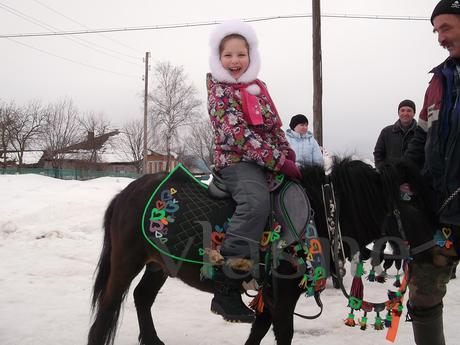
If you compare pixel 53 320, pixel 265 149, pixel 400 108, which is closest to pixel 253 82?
pixel 265 149

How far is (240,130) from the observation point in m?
2.54

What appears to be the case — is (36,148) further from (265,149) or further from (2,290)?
(265,149)

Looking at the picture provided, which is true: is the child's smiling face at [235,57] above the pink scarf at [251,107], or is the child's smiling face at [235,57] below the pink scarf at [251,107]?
above

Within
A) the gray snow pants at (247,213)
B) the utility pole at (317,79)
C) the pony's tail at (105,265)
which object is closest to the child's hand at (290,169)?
the gray snow pants at (247,213)

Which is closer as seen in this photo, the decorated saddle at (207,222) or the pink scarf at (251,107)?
the decorated saddle at (207,222)

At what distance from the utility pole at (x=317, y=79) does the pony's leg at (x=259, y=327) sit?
5.92 metres

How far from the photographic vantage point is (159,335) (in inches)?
147

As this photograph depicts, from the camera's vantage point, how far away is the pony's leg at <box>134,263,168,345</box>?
3.39 m

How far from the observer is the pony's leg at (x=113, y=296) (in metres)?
3.02

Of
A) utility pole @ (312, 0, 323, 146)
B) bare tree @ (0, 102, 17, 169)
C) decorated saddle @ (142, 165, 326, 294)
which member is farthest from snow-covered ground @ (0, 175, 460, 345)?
bare tree @ (0, 102, 17, 169)

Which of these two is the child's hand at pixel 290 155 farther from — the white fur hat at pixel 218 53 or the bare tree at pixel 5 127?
the bare tree at pixel 5 127

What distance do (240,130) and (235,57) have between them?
0.54 metres

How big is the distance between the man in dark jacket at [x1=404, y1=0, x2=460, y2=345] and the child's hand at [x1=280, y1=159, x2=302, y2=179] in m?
0.72

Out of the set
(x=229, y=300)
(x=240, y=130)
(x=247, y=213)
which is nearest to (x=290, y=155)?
(x=240, y=130)
